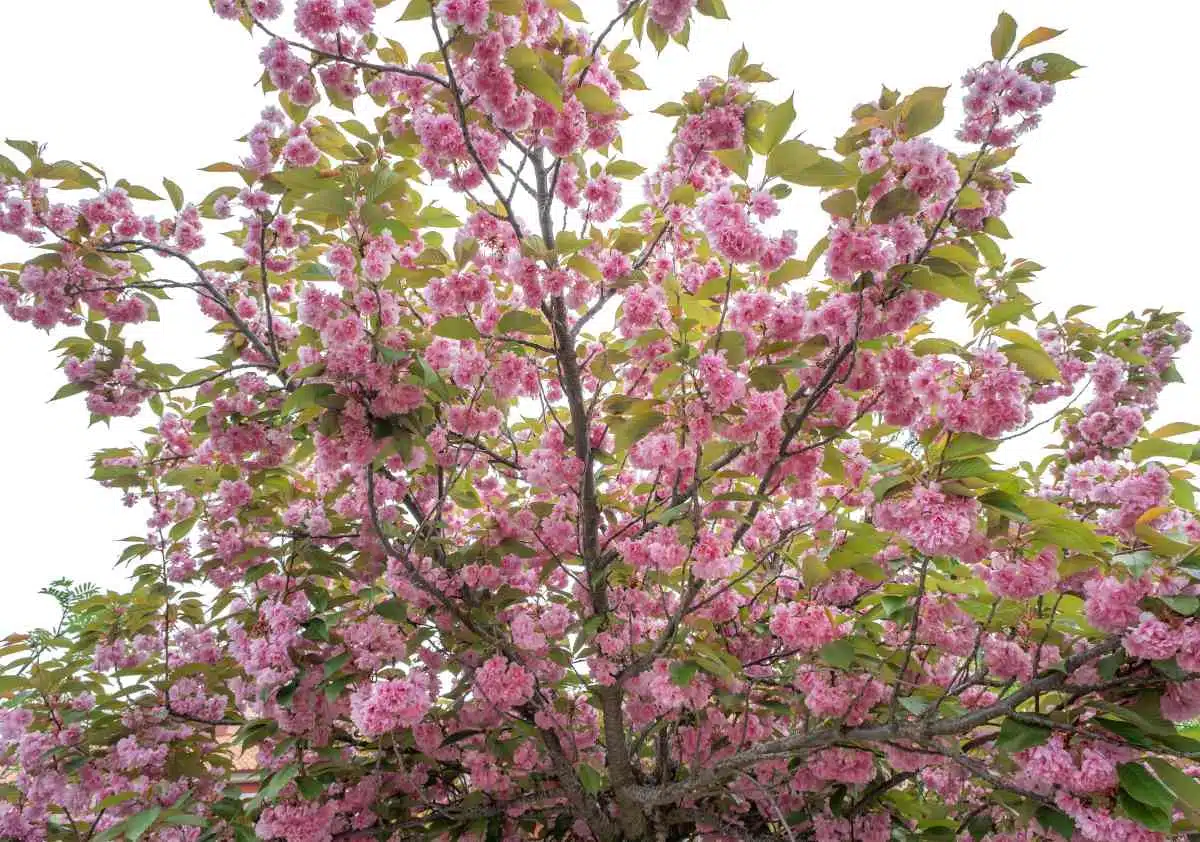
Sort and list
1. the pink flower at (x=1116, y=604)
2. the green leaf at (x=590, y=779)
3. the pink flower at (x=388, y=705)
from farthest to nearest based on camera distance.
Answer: the green leaf at (x=590, y=779) → the pink flower at (x=388, y=705) → the pink flower at (x=1116, y=604)

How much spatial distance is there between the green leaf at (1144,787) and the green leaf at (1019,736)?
0.21 m

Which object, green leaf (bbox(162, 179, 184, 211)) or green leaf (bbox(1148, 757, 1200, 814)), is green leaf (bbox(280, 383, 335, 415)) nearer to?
green leaf (bbox(162, 179, 184, 211))

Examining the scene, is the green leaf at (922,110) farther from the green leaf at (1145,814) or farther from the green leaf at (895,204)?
the green leaf at (1145,814)

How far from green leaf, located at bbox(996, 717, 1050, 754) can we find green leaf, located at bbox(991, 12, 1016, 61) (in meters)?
2.30

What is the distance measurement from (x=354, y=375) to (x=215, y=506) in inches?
Result: 86.7

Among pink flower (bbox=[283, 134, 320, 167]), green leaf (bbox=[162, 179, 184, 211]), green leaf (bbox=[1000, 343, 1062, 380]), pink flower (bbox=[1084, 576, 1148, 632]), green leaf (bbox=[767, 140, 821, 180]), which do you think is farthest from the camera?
green leaf (bbox=[162, 179, 184, 211])

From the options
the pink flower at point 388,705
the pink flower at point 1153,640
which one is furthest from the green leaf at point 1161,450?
the pink flower at point 388,705

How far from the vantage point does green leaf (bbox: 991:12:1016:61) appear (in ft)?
6.97

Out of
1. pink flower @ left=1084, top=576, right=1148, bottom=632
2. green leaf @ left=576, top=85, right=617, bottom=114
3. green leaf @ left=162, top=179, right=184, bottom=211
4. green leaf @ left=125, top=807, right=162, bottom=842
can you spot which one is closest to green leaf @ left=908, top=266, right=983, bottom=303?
pink flower @ left=1084, top=576, right=1148, bottom=632

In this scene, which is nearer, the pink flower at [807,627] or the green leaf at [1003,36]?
the green leaf at [1003,36]

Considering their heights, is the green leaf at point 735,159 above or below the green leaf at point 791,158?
above

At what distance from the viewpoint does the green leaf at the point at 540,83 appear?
103 inches

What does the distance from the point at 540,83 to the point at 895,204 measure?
1.44m

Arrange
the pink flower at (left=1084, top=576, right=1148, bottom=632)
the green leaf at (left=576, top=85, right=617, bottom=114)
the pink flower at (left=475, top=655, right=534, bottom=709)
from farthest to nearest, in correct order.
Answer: the pink flower at (left=475, top=655, right=534, bottom=709)
the green leaf at (left=576, top=85, right=617, bottom=114)
the pink flower at (left=1084, top=576, right=1148, bottom=632)
